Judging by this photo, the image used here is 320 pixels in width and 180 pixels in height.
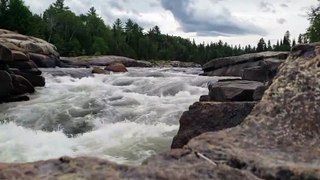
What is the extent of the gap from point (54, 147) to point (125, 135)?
5.32 feet

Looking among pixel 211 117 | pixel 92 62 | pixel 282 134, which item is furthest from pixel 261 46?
pixel 282 134

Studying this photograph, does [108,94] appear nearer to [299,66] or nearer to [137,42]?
[299,66]

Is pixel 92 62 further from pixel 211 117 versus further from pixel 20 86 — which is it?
pixel 211 117

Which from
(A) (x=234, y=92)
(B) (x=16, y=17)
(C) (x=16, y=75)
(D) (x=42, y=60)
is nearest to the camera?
(A) (x=234, y=92)

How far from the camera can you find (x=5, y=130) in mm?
10055

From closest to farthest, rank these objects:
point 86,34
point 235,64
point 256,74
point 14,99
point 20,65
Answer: point 256,74 < point 14,99 < point 20,65 < point 235,64 < point 86,34

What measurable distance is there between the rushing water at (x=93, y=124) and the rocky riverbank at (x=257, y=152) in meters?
4.26

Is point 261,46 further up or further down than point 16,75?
further down

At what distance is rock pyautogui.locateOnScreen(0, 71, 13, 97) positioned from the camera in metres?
15.2

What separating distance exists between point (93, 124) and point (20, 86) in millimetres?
6580

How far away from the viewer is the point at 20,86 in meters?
16.5

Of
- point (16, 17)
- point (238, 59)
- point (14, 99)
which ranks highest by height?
point (16, 17)

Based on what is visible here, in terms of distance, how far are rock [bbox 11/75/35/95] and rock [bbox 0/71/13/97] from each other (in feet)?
0.98

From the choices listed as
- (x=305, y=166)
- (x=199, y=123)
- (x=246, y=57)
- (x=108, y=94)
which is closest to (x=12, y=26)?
(x=246, y=57)
